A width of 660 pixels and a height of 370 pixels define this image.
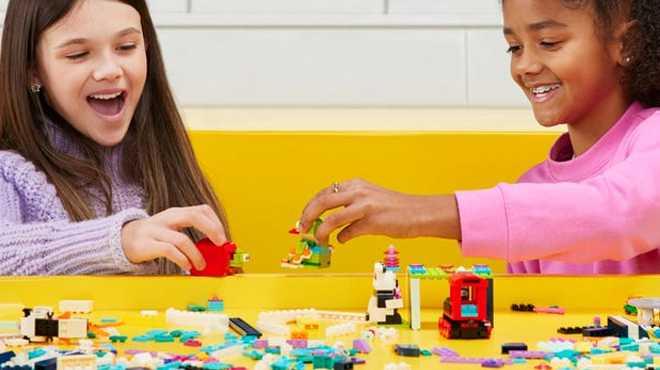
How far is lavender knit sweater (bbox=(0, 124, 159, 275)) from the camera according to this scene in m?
1.11

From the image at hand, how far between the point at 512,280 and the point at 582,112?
1.46ft

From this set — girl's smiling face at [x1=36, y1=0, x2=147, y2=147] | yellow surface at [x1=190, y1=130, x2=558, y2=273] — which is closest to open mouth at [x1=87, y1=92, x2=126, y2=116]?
girl's smiling face at [x1=36, y1=0, x2=147, y2=147]

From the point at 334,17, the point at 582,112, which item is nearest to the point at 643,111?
the point at 582,112

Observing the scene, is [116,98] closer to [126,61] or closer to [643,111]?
[126,61]

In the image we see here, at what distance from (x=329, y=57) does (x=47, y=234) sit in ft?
3.13

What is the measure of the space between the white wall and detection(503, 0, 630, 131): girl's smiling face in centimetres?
69

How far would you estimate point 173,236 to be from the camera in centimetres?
101

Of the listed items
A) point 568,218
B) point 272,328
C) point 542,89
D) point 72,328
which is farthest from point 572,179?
point 72,328

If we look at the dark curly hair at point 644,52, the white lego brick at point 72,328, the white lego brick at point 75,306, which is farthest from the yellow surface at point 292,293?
the dark curly hair at point 644,52

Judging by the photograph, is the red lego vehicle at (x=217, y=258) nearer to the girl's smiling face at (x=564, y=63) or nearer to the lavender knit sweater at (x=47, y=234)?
the lavender knit sweater at (x=47, y=234)

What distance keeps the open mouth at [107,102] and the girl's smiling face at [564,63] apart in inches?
20.9

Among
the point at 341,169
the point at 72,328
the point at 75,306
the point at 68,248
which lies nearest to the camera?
the point at 72,328

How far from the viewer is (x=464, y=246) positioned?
979mm

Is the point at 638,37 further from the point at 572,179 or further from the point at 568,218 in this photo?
the point at 568,218
